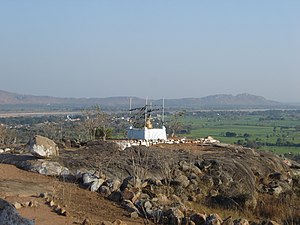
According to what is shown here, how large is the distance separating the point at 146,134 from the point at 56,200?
1841 centimetres

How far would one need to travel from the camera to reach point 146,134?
31969 mm

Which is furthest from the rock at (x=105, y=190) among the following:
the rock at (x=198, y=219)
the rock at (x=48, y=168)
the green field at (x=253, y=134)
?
the green field at (x=253, y=134)

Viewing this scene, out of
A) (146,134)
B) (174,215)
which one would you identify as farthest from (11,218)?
(146,134)

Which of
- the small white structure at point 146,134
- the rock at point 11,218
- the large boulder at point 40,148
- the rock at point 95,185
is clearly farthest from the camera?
the small white structure at point 146,134

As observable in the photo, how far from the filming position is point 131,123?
36312mm

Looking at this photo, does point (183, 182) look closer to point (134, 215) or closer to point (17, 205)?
point (134, 215)

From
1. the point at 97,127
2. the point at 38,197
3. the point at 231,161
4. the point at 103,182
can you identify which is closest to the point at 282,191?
the point at 231,161

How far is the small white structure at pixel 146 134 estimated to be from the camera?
32.0 meters

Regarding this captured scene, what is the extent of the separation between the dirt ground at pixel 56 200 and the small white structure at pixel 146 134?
15097mm

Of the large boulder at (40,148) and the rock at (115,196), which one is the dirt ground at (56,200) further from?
the large boulder at (40,148)

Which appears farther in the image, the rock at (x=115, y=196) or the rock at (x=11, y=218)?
the rock at (x=115, y=196)

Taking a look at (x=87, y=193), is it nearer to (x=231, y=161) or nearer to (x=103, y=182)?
(x=103, y=182)

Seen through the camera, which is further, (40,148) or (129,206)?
(40,148)

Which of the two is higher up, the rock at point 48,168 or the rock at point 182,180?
the rock at point 48,168
